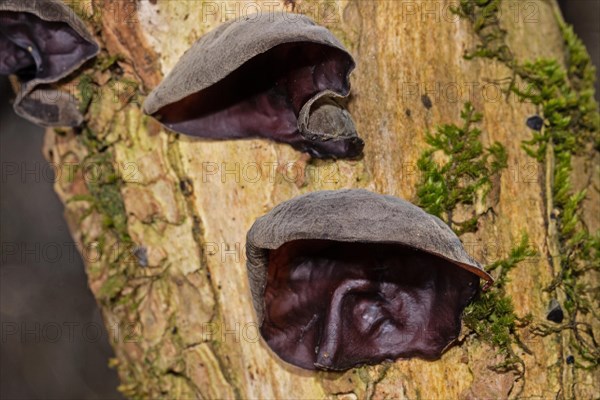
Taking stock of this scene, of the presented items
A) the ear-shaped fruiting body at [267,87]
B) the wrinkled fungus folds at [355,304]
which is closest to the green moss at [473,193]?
the wrinkled fungus folds at [355,304]

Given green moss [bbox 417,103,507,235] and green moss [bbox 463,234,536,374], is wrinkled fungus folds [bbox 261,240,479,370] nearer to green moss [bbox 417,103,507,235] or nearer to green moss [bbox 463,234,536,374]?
green moss [bbox 463,234,536,374]

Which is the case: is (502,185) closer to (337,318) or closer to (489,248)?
(489,248)

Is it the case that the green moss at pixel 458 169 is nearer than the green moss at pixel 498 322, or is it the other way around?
the green moss at pixel 498 322

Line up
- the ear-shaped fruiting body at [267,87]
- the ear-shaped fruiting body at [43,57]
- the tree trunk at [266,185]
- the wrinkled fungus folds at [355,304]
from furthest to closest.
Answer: the ear-shaped fruiting body at [43,57]
the tree trunk at [266,185]
the wrinkled fungus folds at [355,304]
the ear-shaped fruiting body at [267,87]

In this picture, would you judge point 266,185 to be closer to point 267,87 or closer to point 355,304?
point 267,87

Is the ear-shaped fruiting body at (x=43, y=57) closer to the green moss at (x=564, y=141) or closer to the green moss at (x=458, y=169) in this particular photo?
the green moss at (x=458, y=169)

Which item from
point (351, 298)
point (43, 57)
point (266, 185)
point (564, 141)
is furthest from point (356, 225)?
point (43, 57)

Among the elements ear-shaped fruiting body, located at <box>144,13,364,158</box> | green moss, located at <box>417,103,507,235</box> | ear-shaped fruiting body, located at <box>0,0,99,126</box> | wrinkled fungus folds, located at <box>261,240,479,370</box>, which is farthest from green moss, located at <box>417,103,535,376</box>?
ear-shaped fruiting body, located at <box>0,0,99,126</box>
